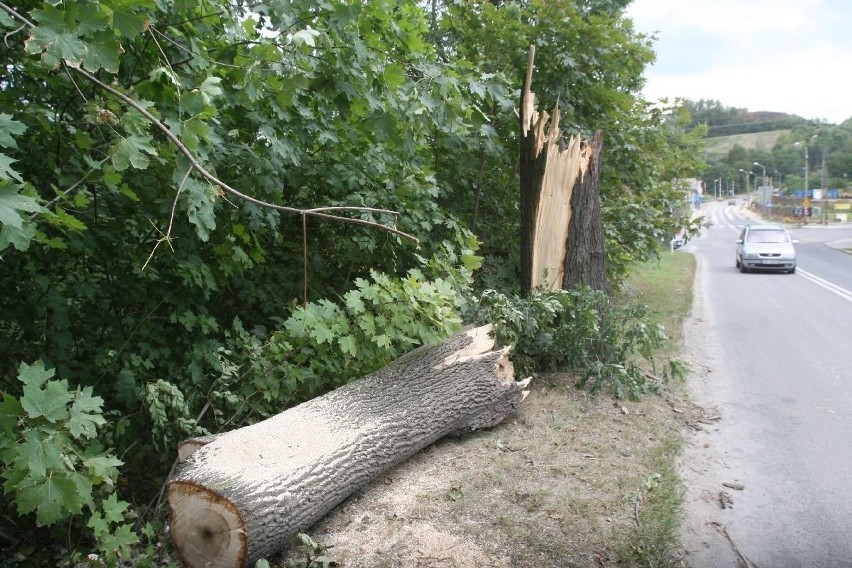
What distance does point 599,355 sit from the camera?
672 cm

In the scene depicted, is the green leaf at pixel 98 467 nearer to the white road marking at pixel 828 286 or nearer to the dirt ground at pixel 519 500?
the dirt ground at pixel 519 500

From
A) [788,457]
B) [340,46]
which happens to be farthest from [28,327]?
[788,457]

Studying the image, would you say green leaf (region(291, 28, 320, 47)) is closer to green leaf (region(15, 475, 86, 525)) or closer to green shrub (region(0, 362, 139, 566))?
green shrub (region(0, 362, 139, 566))

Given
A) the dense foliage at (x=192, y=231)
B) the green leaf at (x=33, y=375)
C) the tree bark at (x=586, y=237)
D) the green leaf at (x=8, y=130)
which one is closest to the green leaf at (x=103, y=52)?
the dense foliage at (x=192, y=231)

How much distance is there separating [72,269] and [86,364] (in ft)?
2.42

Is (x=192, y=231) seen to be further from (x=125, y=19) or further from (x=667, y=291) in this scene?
(x=667, y=291)

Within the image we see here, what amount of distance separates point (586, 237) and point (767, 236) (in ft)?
54.6

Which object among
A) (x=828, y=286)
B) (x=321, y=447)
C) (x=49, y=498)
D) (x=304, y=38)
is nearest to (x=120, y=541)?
(x=49, y=498)

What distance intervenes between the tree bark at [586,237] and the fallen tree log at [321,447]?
207 centimetres

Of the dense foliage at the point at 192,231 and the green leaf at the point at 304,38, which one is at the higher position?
the green leaf at the point at 304,38

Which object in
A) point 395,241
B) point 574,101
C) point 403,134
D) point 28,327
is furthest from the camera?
point 574,101

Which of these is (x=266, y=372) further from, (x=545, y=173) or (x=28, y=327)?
(x=545, y=173)

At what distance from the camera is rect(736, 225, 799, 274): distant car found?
65.8 ft

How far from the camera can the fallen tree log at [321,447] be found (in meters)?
3.51
